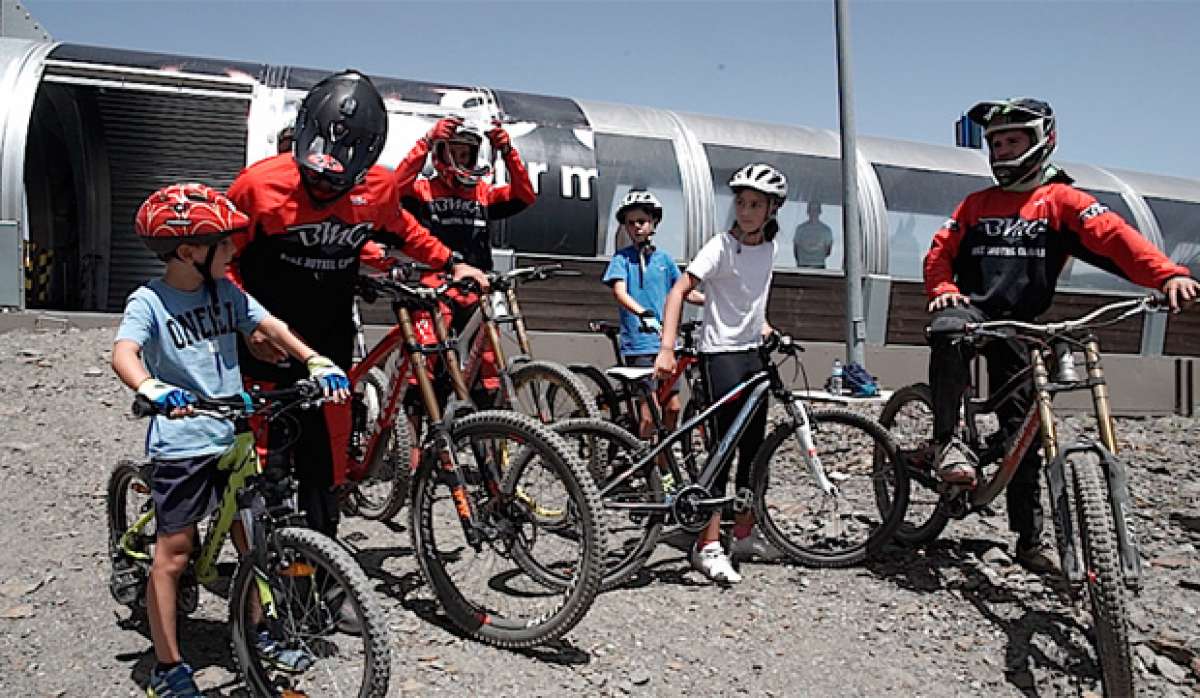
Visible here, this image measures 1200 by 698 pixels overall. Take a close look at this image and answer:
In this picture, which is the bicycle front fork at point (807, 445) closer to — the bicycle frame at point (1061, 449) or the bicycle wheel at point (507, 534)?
the bicycle frame at point (1061, 449)

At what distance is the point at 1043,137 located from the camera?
443cm

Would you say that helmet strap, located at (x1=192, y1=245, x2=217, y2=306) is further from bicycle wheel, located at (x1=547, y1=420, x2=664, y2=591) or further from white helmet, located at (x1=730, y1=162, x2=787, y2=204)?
white helmet, located at (x1=730, y1=162, x2=787, y2=204)

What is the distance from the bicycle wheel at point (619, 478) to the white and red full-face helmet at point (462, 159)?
198 cm

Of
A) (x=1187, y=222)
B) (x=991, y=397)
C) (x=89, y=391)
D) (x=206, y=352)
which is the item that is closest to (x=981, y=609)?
(x=991, y=397)

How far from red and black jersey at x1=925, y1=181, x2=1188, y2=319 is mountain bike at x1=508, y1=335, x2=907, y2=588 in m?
0.85

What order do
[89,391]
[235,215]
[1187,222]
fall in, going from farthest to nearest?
[1187,222] < [89,391] < [235,215]

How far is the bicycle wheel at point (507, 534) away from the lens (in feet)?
11.2

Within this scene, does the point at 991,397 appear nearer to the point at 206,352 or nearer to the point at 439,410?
the point at 439,410

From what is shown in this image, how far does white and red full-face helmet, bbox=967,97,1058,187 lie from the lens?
4.42 m

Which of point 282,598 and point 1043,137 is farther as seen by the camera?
point 1043,137

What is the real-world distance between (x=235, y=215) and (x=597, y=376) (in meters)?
3.29

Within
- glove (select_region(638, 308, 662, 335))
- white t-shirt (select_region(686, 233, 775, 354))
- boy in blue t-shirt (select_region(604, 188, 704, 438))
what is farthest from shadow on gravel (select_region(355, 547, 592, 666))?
boy in blue t-shirt (select_region(604, 188, 704, 438))

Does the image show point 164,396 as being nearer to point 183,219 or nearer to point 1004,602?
point 183,219

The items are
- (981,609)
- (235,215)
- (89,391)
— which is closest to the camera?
(235,215)
